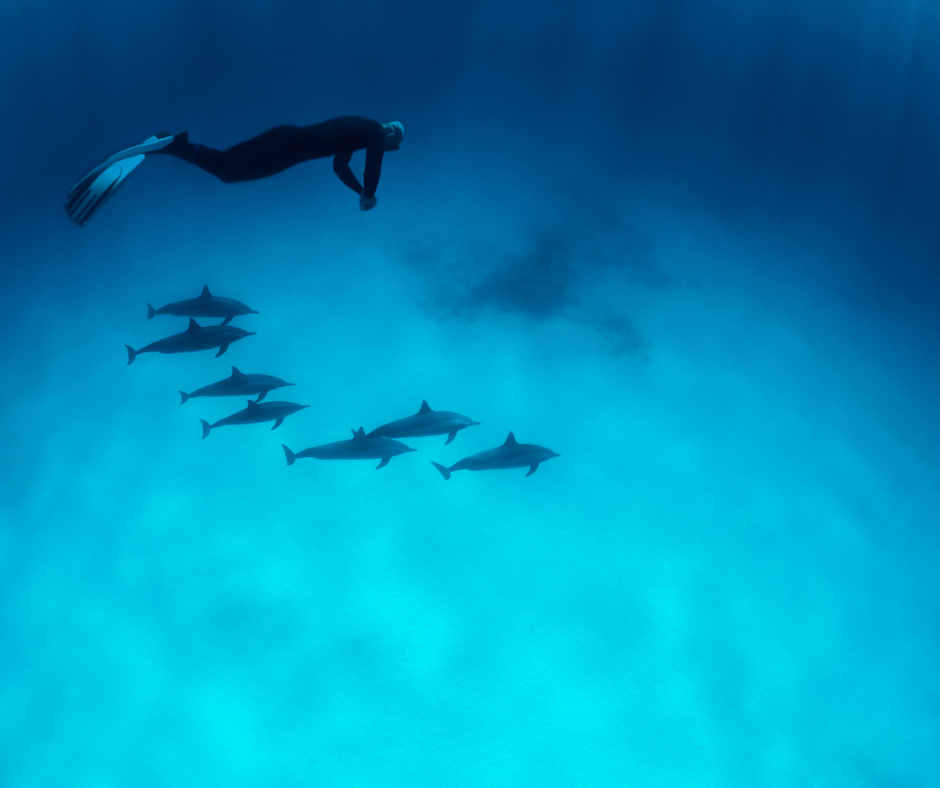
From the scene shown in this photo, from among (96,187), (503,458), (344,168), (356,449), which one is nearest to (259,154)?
(344,168)

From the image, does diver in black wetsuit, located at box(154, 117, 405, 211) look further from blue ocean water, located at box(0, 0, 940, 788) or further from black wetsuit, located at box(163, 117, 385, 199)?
blue ocean water, located at box(0, 0, 940, 788)

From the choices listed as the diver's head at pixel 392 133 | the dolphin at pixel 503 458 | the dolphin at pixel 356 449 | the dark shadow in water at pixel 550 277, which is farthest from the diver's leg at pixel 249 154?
the dark shadow in water at pixel 550 277

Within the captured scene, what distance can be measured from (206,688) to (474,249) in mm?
9024

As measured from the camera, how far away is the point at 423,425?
6.36 metres

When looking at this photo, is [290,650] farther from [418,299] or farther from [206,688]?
[418,299]

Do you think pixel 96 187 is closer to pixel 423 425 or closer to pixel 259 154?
pixel 259 154

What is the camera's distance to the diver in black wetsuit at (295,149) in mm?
3973

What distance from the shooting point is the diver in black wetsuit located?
3973 mm

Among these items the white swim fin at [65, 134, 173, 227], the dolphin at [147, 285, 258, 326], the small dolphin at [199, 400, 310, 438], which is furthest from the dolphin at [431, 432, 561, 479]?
the white swim fin at [65, 134, 173, 227]

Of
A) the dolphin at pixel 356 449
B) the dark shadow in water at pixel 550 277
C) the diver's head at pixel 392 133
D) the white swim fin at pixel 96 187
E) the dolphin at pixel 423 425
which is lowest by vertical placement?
the white swim fin at pixel 96 187

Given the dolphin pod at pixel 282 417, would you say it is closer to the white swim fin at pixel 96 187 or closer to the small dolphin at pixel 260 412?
the small dolphin at pixel 260 412

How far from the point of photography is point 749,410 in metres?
9.65

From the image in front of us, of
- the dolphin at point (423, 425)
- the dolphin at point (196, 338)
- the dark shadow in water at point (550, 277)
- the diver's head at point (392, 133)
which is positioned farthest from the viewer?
the dark shadow in water at point (550, 277)

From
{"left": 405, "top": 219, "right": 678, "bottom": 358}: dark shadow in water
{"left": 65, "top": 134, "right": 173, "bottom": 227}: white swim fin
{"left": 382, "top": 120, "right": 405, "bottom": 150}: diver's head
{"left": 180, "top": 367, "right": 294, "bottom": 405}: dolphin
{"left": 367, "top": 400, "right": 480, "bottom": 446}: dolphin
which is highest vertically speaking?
{"left": 405, "top": 219, "right": 678, "bottom": 358}: dark shadow in water
